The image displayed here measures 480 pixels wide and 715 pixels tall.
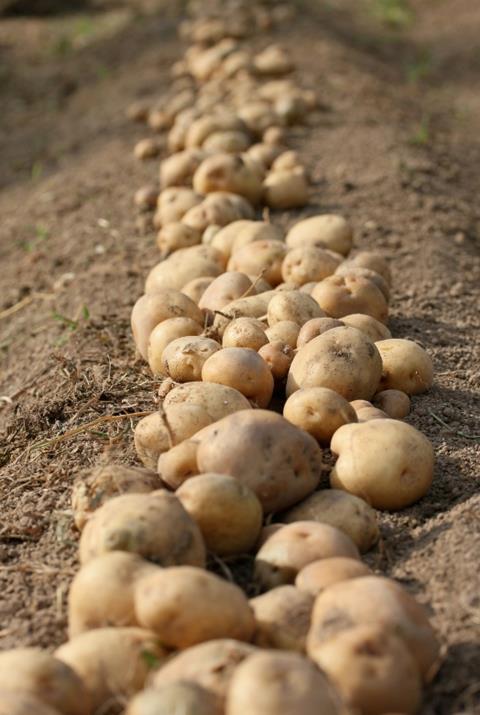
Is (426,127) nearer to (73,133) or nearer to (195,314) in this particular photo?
(73,133)

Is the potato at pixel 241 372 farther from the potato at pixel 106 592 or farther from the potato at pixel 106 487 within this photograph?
the potato at pixel 106 592

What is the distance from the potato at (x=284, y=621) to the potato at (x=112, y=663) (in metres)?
0.23

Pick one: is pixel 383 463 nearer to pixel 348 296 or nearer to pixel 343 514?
pixel 343 514

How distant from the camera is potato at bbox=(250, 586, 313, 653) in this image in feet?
6.56

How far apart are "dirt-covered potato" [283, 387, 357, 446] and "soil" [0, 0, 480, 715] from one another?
1.00ft

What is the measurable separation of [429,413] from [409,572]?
88 cm

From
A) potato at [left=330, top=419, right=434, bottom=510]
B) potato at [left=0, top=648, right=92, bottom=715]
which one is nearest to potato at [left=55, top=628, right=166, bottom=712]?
potato at [left=0, top=648, right=92, bottom=715]

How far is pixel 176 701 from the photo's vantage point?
166 cm

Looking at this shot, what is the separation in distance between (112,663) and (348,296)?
188 centimetres

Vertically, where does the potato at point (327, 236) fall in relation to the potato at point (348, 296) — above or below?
below

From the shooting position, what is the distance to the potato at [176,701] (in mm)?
1649

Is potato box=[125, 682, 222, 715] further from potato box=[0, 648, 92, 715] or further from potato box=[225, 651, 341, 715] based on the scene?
potato box=[0, 648, 92, 715]

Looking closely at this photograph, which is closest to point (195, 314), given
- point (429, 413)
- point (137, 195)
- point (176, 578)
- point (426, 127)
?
point (429, 413)

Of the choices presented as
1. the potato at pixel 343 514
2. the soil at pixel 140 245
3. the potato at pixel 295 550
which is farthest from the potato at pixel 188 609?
the potato at pixel 343 514
